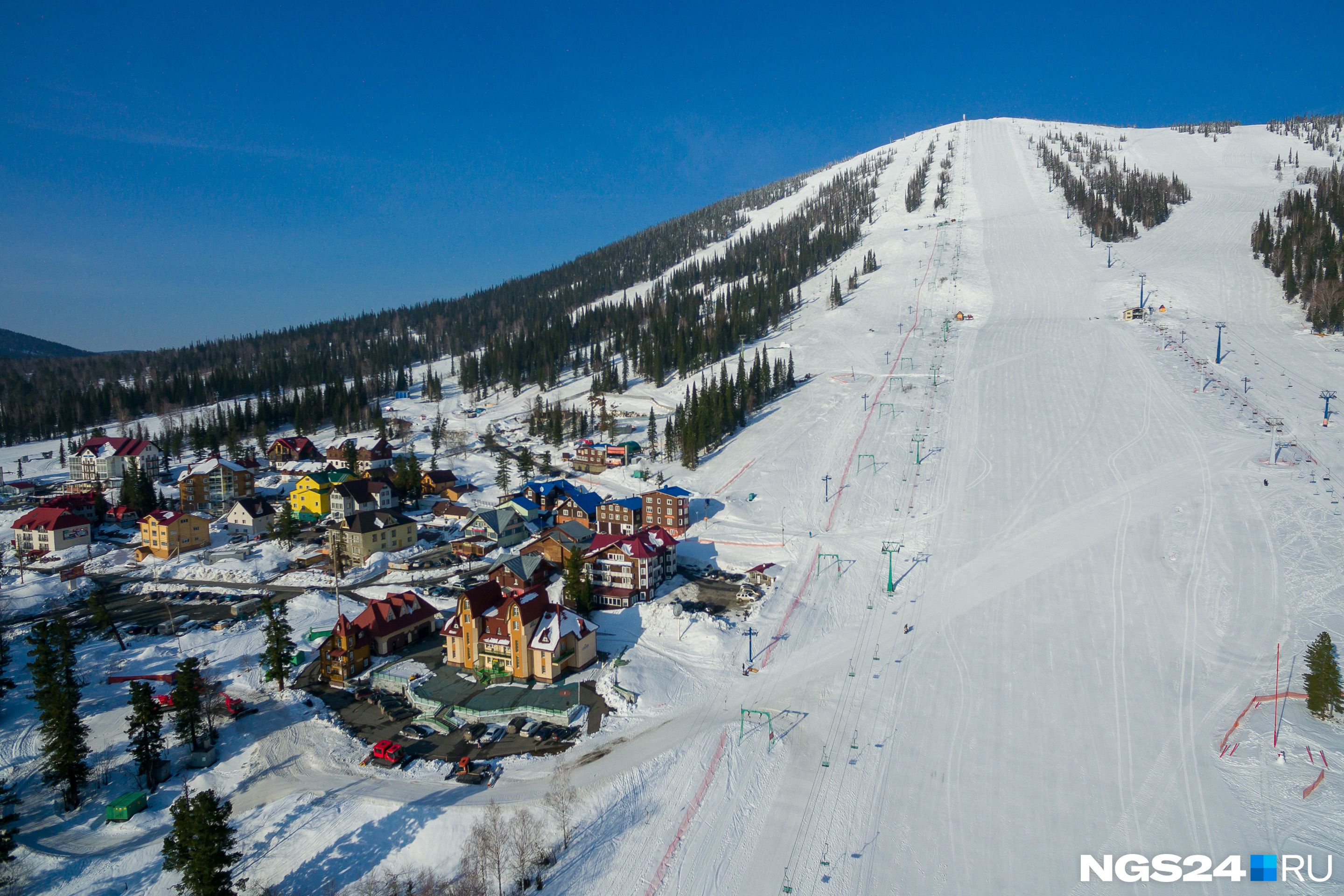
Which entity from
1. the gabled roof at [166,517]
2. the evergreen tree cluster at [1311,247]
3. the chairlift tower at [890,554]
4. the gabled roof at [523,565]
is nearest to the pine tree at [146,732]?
the gabled roof at [523,565]

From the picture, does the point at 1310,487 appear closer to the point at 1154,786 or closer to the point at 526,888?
the point at 1154,786

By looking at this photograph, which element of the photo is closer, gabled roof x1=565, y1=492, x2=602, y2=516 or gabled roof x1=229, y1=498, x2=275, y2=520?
gabled roof x1=565, y1=492, x2=602, y2=516

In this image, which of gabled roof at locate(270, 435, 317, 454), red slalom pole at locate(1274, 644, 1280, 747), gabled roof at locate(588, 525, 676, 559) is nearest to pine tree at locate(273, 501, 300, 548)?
gabled roof at locate(588, 525, 676, 559)

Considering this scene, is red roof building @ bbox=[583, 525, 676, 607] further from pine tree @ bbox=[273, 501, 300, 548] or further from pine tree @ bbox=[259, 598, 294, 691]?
pine tree @ bbox=[273, 501, 300, 548]

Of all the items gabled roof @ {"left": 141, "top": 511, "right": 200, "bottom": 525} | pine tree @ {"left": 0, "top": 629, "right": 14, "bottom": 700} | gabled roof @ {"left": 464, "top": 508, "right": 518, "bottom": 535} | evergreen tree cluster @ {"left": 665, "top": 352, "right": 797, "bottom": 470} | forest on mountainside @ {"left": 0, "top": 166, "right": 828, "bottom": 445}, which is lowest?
pine tree @ {"left": 0, "top": 629, "right": 14, "bottom": 700}

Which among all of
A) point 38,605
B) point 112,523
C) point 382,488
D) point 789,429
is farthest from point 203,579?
point 789,429

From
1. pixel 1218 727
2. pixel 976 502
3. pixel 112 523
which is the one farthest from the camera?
pixel 112 523
